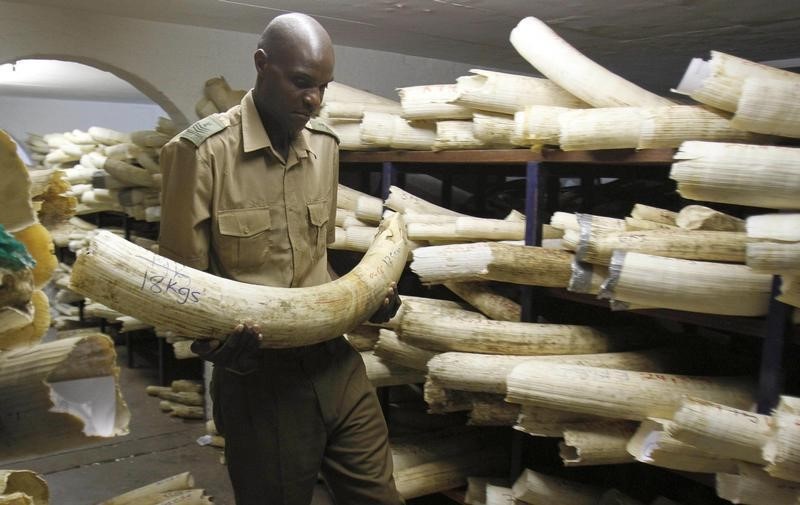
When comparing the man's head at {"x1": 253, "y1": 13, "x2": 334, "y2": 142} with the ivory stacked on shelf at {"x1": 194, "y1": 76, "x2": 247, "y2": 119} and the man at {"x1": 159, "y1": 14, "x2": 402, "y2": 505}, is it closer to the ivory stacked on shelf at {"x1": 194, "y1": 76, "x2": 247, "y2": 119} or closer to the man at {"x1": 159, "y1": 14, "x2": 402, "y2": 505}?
the man at {"x1": 159, "y1": 14, "x2": 402, "y2": 505}

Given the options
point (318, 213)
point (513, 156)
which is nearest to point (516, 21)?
point (513, 156)

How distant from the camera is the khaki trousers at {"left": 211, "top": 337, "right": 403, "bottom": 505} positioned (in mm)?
2402

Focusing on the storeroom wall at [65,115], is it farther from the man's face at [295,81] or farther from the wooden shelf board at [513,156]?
the man's face at [295,81]

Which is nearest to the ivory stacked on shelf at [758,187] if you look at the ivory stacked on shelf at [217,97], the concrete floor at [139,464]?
the concrete floor at [139,464]

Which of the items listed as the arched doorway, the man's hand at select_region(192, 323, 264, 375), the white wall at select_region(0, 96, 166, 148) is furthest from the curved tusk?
the white wall at select_region(0, 96, 166, 148)

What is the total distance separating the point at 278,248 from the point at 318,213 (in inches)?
7.6

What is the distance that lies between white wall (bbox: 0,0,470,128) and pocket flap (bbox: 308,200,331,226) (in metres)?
2.34

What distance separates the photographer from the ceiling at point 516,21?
3.62 meters

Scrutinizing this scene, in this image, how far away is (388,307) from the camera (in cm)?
246

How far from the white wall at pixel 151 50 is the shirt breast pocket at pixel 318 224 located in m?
2.33

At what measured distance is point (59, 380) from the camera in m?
1.25

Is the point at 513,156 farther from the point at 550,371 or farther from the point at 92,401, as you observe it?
the point at 92,401

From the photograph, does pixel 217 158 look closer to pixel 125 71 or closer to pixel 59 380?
pixel 59 380

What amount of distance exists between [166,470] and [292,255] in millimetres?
2622
